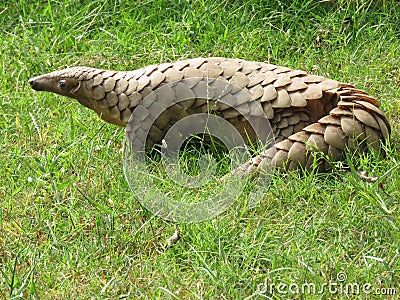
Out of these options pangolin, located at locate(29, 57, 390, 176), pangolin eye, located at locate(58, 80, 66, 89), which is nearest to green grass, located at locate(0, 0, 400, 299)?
pangolin, located at locate(29, 57, 390, 176)

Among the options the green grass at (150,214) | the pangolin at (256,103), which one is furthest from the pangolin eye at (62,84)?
the green grass at (150,214)

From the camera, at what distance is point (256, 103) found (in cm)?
388

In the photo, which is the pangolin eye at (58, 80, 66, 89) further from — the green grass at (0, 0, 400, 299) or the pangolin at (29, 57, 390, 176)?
the green grass at (0, 0, 400, 299)

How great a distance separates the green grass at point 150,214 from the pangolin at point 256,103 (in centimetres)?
12

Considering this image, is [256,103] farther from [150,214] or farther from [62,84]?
[62,84]

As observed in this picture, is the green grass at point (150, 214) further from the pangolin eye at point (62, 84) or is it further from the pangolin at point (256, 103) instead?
the pangolin eye at point (62, 84)

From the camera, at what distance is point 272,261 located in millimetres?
3211

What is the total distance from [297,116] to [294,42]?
3.89ft

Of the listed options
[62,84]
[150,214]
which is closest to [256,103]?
[150,214]

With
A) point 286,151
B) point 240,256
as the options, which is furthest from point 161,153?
point 240,256

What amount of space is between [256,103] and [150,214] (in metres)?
0.70

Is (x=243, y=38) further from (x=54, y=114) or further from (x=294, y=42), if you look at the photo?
(x=54, y=114)

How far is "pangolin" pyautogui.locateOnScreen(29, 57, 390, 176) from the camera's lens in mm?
3719

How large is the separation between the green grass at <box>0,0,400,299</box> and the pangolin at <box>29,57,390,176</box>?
12 centimetres
